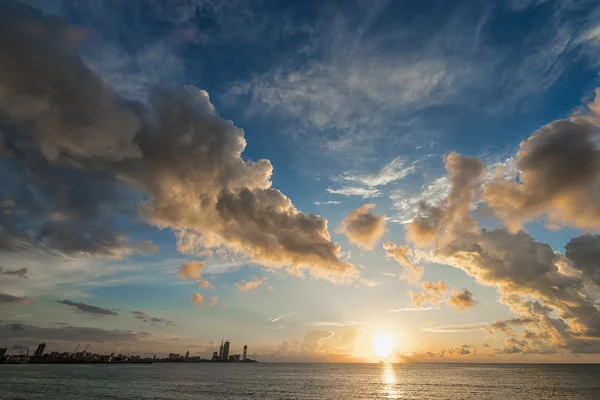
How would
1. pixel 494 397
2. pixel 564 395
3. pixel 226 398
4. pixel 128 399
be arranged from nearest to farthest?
1. pixel 128 399
2. pixel 226 398
3. pixel 494 397
4. pixel 564 395

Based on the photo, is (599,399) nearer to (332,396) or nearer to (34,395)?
(332,396)

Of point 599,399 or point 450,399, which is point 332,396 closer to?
point 450,399

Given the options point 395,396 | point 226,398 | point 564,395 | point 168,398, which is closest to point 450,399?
point 395,396

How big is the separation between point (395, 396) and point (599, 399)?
6570 centimetres

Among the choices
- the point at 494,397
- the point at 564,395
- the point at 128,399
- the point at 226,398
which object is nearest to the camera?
the point at 128,399

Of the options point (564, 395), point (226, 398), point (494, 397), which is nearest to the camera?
point (226, 398)

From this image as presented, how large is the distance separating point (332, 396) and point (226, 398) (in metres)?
34.4

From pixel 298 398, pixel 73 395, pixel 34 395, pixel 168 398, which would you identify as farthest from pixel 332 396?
pixel 34 395

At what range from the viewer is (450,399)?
337 ft

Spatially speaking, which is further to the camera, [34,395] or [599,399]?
[599,399]

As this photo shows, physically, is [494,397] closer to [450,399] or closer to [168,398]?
[450,399]

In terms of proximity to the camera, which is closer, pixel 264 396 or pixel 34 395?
pixel 34 395

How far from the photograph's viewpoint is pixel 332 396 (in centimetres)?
10525

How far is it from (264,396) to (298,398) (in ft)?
39.5
